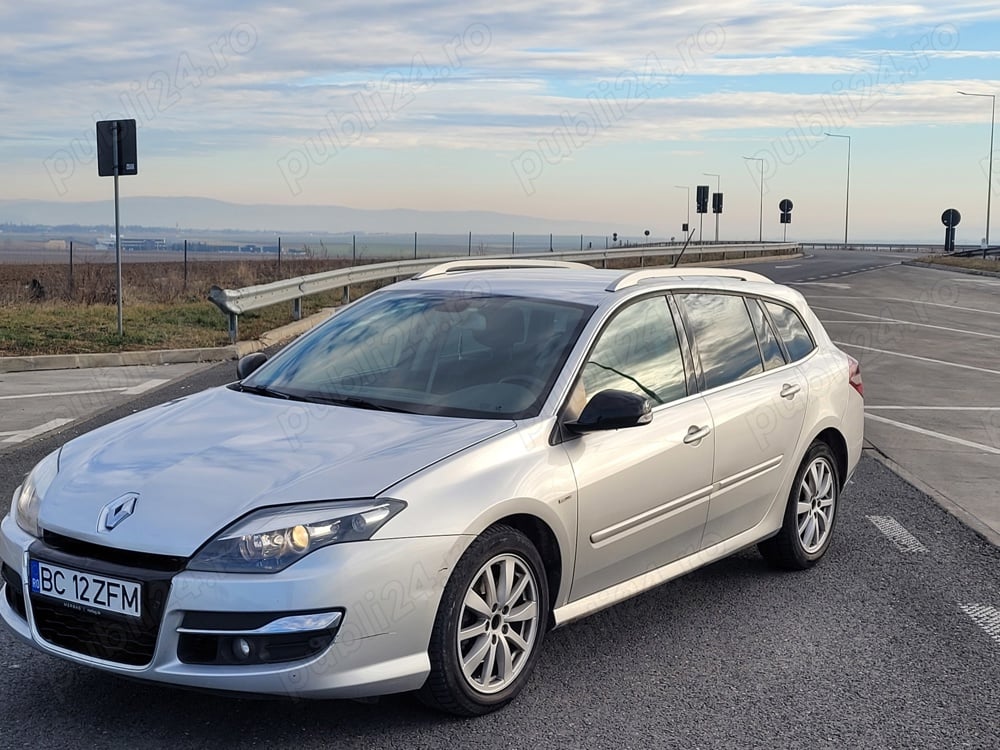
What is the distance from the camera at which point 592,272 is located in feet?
19.1

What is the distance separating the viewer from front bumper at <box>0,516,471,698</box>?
3631 mm

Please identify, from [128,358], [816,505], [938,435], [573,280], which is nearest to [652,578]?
[573,280]

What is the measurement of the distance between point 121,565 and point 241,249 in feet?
323

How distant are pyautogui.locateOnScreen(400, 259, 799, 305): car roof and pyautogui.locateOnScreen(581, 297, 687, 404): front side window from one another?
4.6 inches

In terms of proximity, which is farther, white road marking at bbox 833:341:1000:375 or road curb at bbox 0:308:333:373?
white road marking at bbox 833:341:1000:375

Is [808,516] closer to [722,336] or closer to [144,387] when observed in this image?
[722,336]

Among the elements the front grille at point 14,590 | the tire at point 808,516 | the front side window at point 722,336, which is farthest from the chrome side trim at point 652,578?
the front grille at point 14,590

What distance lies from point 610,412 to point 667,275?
1.35 m

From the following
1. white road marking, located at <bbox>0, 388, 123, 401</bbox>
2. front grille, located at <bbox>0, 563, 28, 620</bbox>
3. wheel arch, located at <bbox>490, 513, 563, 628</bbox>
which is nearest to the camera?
A: front grille, located at <bbox>0, 563, 28, 620</bbox>

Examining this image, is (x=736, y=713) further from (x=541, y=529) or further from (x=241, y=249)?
(x=241, y=249)

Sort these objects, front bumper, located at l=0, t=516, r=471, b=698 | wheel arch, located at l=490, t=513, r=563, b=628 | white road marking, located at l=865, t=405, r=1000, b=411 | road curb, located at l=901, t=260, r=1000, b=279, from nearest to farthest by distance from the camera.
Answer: front bumper, located at l=0, t=516, r=471, b=698
wheel arch, located at l=490, t=513, r=563, b=628
white road marking, located at l=865, t=405, r=1000, b=411
road curb, located at l=901, t=260, r=1000, b=279

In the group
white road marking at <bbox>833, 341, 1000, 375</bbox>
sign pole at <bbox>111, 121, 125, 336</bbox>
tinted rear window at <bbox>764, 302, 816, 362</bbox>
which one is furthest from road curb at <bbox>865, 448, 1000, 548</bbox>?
sign pole at <bbox>111, 121, 125, 336</bbox>

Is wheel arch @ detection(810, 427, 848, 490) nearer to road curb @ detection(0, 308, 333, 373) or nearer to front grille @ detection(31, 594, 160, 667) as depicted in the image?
front grille @ detection(31, 594, 160, 667)

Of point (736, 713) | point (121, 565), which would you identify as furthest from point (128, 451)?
point (736, 713)
